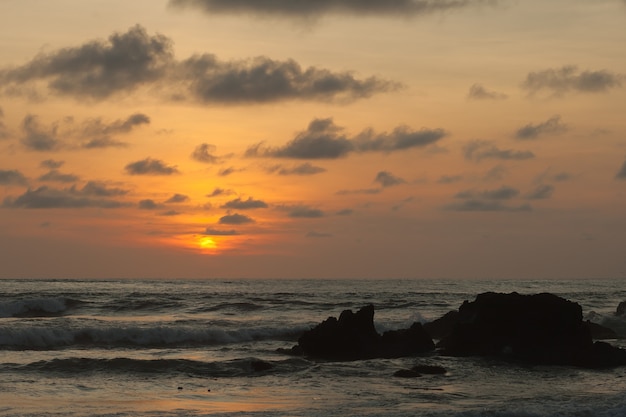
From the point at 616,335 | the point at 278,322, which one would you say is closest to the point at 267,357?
the point at 278,322

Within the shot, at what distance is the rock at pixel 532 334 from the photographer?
33.6 meters

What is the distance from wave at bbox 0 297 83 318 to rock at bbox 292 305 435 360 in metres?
35.1

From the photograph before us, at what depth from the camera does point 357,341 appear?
1403 inches

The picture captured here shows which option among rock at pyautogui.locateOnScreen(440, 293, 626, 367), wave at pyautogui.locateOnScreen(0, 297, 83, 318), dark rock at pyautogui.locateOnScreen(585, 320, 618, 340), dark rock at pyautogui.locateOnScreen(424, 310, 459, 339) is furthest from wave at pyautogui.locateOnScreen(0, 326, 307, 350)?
wave at pyautogui.locateOnScreen(0, 297, 83, 318)

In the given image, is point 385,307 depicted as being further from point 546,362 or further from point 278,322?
point 546,362

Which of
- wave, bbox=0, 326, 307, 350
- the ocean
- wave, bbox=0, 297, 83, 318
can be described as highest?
wave, bbox=0, 297, 83, 318

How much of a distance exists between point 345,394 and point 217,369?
7.50 m

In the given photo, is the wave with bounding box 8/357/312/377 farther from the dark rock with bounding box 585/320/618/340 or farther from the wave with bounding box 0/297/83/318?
the wave with bounding box 0/297/83/318

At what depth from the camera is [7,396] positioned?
25.5 metres

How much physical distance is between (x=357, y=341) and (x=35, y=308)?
129 ft

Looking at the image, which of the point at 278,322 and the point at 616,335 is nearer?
the point at 616,335

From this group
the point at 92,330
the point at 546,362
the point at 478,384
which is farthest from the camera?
the point at 92,330

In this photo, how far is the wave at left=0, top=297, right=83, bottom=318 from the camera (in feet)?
210

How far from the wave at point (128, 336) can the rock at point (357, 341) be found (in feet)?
29.9
